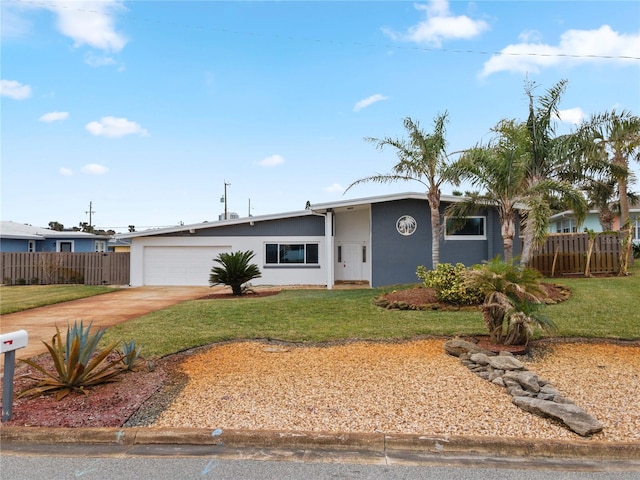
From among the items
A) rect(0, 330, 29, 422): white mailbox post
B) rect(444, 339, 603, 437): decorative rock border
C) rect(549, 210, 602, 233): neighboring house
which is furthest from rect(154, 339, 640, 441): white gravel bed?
rect(549, 210, 602, 233): neighboring house

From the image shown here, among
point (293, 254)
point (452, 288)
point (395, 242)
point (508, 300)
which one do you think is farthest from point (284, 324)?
point (293, 254)

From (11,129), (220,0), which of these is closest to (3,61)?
(11,129)

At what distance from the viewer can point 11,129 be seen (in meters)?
11.2

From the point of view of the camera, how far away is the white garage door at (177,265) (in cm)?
1886

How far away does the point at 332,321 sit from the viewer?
28.8 feet

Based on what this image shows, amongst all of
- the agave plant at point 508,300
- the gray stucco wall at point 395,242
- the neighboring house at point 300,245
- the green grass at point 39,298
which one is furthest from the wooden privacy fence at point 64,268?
the agave plant at point 508,300

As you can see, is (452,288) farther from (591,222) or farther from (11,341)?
(591,222)

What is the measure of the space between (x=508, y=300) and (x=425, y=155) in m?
7.64

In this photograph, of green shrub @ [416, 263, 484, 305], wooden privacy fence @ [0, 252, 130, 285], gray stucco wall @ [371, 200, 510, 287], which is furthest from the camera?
wooden privacy fence @ [0, 252, 130, 285]

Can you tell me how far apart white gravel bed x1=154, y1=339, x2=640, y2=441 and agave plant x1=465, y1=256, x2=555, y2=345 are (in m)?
0.48

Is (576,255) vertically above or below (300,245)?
below

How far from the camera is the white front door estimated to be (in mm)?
18922

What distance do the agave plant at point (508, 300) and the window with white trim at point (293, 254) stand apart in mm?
12106

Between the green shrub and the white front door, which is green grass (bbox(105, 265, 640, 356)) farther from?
the white front door
